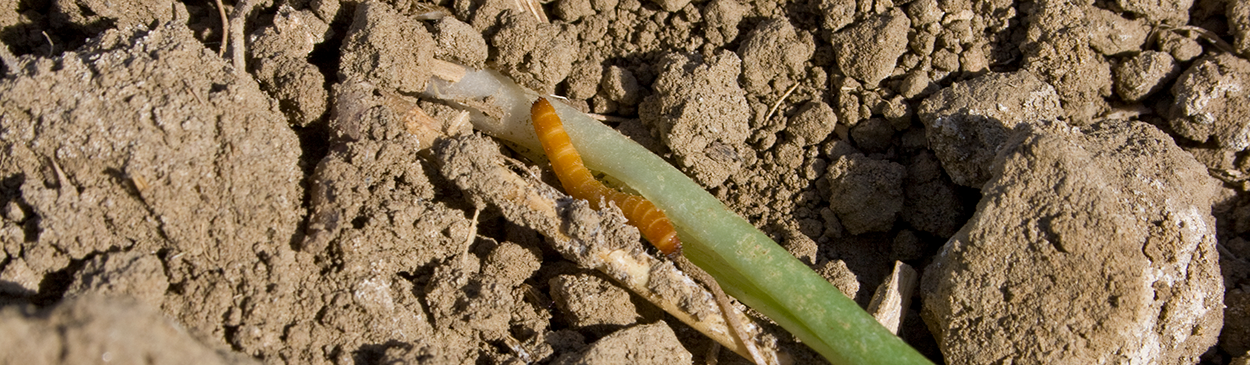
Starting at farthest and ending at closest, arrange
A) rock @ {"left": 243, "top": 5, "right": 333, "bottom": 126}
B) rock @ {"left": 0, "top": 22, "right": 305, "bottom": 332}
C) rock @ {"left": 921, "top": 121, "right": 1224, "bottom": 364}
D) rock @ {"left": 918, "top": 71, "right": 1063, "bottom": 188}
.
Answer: rock @ {"left": 918, "top": 71, "right": 1063, "bottom": 188}
rock @ {"left": 243, "top": 5, "right": 333, "bottom": 126}
rock @ {"left": 921, "top": 121, "right": 1224, "bottom": 364}
rock @ {"left": 0, "top": 22, "right": 305, "bottom": 332}

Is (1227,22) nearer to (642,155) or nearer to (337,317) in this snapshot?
(642,155)

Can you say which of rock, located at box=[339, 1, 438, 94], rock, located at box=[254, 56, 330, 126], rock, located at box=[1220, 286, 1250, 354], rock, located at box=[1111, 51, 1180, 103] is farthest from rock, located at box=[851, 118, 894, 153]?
rock, located at box=[254, 56, 330, 126]

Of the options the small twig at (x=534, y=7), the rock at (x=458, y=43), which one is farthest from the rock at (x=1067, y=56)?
the rock at (x=458, y=43)

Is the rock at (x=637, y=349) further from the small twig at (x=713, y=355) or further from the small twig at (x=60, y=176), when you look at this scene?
the small twig at (x=60, y=176)

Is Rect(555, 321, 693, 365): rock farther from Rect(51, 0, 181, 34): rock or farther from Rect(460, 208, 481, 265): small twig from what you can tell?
Rect(51, 0, 181, 34): rock

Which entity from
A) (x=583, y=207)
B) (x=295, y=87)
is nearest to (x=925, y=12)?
(x=583, y=207)

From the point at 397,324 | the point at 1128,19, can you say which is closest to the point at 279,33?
the point at 397,324
